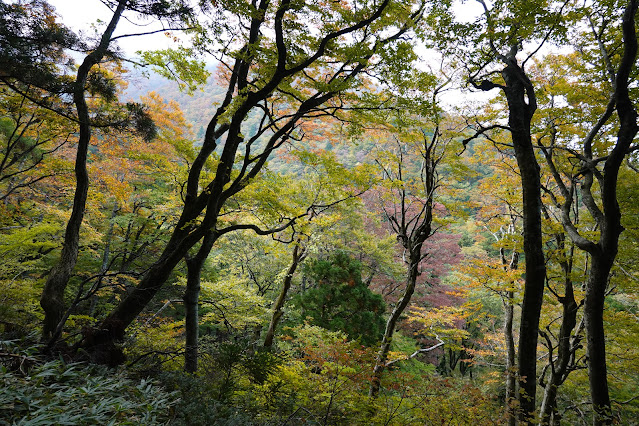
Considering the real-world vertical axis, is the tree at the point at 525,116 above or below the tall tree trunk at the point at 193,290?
above

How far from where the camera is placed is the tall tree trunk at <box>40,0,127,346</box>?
362 cm

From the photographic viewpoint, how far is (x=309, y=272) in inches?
349

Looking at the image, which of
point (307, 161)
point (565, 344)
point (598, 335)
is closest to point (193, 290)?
point (307, 161)

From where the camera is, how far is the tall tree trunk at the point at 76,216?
143 inches

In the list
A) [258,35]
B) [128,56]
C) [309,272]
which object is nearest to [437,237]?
[309,272]

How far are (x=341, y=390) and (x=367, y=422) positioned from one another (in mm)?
582

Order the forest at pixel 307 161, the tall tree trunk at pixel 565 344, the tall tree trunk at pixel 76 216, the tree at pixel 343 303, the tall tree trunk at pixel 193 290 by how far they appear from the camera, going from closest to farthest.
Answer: the forest at pixel 307 161
the tall tree trunk at pixel 76 216
the tall tree trunk at pixel 193 290
the tall tree trunk at pixel 565 344
the tree at pixel 343 303

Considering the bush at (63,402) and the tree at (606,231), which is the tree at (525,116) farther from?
the bush at (63,402)

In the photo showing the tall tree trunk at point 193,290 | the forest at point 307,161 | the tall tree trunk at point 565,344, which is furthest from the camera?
the tall tree trunk at point 565,344

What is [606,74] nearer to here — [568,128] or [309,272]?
[568,128]

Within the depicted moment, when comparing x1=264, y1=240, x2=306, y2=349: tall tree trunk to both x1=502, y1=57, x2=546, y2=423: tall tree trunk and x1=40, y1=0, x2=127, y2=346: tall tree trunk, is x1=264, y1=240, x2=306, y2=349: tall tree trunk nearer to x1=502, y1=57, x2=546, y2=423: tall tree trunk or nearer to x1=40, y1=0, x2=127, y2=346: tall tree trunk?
x1=40, y1=0, x2=127, y2=346: tall tree trunk

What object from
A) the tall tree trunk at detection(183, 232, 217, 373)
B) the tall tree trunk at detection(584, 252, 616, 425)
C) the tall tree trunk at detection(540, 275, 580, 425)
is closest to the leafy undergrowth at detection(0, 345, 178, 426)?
the tall tree trunk at detection(183, 232, 217, 373)

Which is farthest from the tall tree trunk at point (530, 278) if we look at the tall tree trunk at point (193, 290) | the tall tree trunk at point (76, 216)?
the tall tree trunk at point (76, 216)

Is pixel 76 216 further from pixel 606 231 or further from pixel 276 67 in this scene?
pixel 606 231
